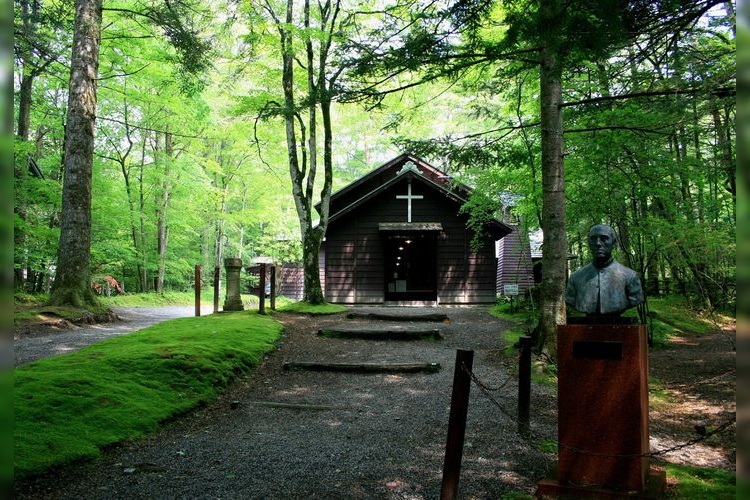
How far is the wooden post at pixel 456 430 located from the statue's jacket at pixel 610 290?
4.21 ft

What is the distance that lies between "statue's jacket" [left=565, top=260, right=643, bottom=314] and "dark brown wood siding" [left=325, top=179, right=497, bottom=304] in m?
14.2

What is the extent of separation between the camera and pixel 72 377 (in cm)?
527

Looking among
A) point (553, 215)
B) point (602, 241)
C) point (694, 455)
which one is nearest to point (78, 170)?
point (553, 215)

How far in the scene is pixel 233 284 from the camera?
1323 centimetres

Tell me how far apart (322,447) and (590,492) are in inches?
99.0

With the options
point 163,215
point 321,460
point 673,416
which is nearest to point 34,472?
point 321,460

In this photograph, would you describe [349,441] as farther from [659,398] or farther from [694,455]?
[659,398]

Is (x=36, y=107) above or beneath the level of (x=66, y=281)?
above

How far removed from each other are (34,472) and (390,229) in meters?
14.6

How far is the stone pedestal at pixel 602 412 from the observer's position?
3514mm

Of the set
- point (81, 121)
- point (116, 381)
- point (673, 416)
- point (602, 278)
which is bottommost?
point (673, 416)

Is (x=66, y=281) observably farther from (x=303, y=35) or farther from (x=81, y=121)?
(x=303, y=35)

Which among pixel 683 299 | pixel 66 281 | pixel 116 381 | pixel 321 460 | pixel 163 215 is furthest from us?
pixel 163 215

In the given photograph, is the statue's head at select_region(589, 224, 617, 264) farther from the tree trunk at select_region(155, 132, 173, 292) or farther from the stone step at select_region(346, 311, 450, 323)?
the tree trunk at select_region(155, 132, 173, 292)
